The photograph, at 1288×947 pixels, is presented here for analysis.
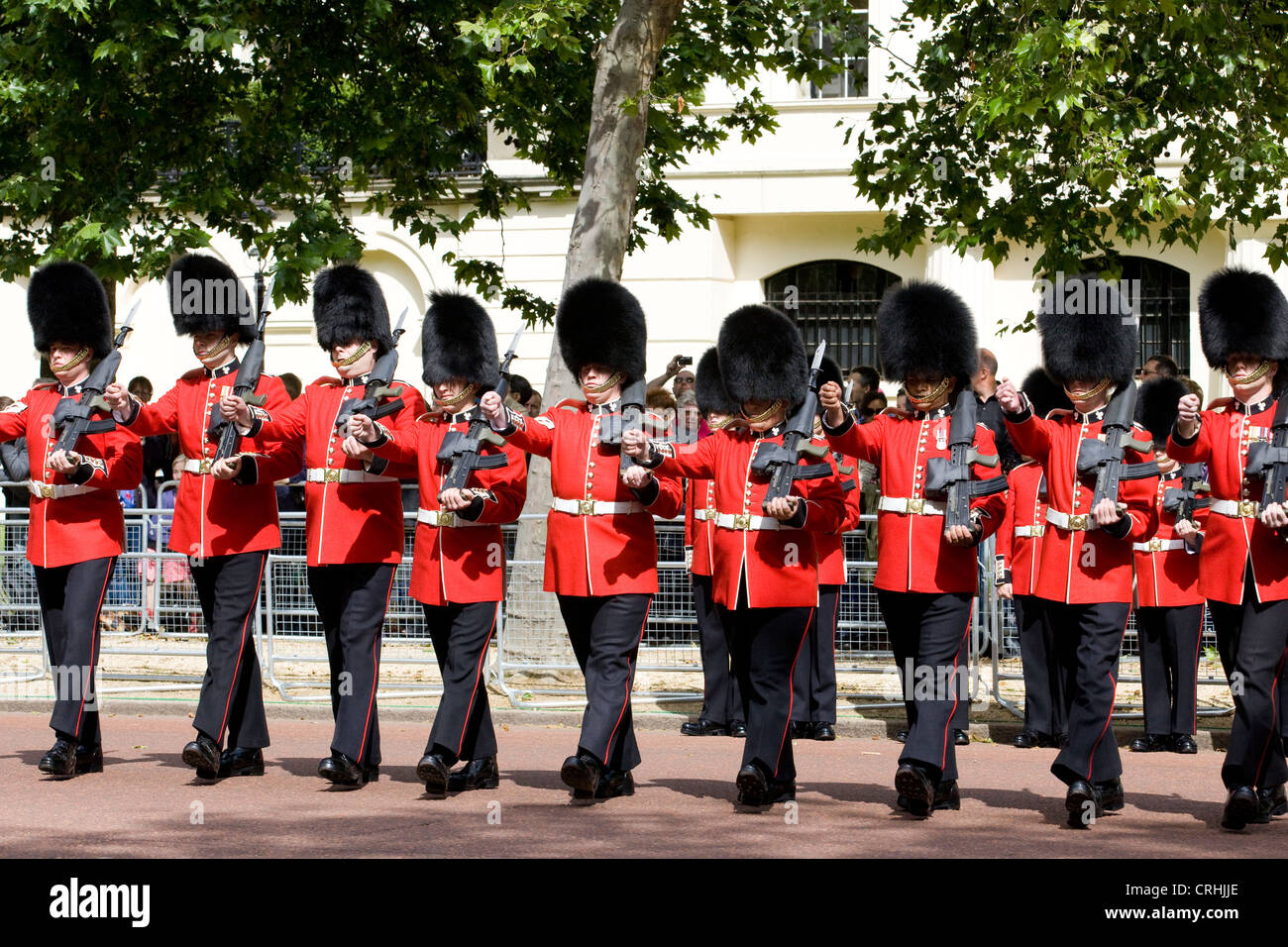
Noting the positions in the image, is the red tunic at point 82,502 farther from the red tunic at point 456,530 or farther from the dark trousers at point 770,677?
the dark trousers at point 770,677

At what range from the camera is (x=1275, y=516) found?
22.9 feet

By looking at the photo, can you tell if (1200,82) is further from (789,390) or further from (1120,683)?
(789,390)

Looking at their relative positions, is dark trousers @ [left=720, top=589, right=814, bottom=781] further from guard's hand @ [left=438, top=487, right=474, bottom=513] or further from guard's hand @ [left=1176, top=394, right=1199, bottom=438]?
guard's hand @ [left=1176, top=394, right=1199, bottom=438]

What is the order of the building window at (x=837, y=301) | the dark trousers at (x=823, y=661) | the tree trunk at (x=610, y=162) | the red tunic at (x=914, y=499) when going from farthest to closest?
the building window at (x=837, y=301) → the tree trunk at (x=610, y=162) → the dark trousers at (x=823, y=661) → the red tunic at (x=914, y=499)

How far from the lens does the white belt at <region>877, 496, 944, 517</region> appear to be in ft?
24.4

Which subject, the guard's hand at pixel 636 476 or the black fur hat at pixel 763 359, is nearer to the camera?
the guard's hand at pixel 636 476

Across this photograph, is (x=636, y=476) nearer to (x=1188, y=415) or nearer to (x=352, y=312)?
(x=352, y=312)

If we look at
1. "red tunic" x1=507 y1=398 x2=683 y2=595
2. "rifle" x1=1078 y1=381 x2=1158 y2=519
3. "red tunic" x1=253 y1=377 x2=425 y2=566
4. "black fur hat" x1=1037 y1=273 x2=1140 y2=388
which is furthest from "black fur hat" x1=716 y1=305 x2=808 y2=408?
"red tunic" x1=253 y1=377 x2=425 y2=566

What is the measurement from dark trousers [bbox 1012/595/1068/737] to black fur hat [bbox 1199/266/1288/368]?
2.15 m

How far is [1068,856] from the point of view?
6.45 metres

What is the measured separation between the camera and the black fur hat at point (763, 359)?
7.52 m

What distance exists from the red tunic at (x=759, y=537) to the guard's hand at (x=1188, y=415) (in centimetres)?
136

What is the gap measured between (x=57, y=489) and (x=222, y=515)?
0.86m

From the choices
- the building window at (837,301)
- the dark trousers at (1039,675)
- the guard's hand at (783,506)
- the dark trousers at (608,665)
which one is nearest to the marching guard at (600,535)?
the dark trousers at (608,665)
